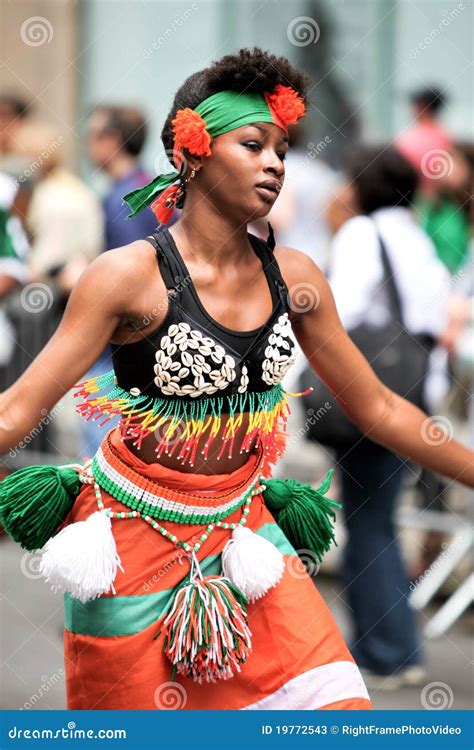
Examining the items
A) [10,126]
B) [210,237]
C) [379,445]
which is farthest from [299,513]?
[10,126]

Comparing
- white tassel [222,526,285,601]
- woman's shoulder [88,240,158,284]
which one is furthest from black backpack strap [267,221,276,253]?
white tassel [222,526,285,601]

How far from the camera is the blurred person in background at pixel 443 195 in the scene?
773 centimetres

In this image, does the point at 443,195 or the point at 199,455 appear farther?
the point at 443,195

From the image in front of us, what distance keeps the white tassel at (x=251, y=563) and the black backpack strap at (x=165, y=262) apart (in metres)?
0.63

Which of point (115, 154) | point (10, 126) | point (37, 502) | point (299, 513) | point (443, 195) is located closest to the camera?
point (37, 502)

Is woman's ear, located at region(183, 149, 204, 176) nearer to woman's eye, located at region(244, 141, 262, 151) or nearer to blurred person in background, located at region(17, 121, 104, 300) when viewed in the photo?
woman's eye, located at region(244, 141, 262, 151)

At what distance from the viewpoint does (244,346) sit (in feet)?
11.0

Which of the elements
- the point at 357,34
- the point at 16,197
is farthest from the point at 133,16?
the point at 16,197

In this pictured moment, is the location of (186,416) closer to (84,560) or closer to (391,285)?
(84,560)

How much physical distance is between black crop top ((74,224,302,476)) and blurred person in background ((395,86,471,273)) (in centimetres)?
436

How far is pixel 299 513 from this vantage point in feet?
12.0

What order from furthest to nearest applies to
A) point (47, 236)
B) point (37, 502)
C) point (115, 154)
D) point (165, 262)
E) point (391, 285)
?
point (47, 236), point (115, 154), point (391, 285), point (37, 502), point (165, 262)

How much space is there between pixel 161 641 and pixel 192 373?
640mm

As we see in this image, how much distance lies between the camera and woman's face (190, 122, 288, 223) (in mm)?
3307
